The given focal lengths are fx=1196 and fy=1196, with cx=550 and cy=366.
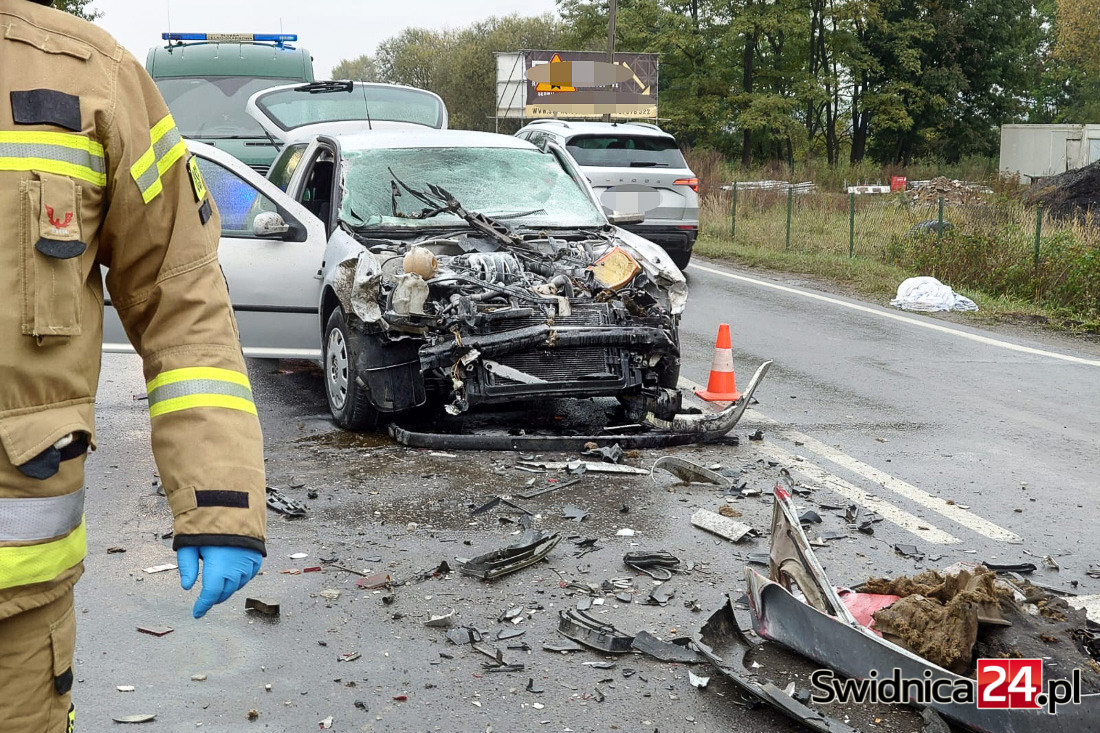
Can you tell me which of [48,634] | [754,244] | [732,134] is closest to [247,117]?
[754,244]

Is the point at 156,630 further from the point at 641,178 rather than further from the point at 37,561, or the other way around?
the point at 641,178

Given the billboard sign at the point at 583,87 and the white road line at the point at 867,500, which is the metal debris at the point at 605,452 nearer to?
the white road line at the point at 867,500

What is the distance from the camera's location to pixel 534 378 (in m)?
6.36

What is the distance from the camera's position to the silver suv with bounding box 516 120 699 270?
49.7 ft

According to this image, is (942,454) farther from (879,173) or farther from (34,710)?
(879,173)

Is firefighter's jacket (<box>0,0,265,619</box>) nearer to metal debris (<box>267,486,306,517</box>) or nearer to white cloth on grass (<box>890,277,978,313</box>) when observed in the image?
metal debris (<box>267,486,306,517</box>)

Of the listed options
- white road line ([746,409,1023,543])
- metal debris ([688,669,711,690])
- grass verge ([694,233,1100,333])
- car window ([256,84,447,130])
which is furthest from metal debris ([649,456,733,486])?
grass verge ([694,233,1100,333])

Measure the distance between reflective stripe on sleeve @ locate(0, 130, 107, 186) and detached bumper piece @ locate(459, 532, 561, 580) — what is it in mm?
2933

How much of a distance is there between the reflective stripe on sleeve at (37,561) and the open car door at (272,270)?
5431 millimetres

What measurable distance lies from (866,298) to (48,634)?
12.8 metres

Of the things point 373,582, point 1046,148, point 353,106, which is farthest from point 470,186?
point 1046,148

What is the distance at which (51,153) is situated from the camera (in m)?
1.94

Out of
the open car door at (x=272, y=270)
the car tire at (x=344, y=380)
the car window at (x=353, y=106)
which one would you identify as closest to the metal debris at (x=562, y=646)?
the car tire at (x=344, y=380)

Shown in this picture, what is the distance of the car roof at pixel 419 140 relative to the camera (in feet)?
26.1
